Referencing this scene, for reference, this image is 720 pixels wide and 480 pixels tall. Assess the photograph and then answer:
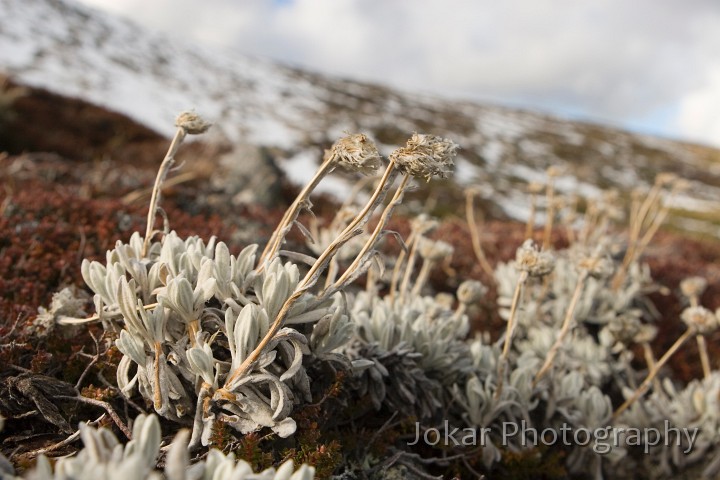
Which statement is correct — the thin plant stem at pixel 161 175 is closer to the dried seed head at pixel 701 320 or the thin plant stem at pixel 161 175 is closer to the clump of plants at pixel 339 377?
the clump of plants at pixel 339 377

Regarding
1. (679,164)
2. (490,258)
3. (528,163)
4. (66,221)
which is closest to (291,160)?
(490,258)

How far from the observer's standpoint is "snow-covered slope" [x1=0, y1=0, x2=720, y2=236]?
2472 cm

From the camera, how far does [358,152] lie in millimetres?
1867

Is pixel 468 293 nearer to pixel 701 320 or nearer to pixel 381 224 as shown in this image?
pixel 701 320

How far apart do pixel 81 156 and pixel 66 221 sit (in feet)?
23.1

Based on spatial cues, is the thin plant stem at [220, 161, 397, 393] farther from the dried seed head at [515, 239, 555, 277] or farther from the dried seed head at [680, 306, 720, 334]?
the dried seed head at [680, 306, 720, 334]

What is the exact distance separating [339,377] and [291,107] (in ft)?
119

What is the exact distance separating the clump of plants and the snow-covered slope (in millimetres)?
12121

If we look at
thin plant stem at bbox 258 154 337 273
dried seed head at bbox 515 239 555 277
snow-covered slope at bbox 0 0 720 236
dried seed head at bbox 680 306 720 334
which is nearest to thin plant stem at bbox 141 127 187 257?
thin plant stem at bbox 258 154 337 273

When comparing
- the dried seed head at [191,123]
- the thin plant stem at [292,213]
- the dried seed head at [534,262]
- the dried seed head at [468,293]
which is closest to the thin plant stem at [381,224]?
the thin plant stem at [292,213]

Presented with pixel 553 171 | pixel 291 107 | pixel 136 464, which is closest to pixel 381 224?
pixel 136 464

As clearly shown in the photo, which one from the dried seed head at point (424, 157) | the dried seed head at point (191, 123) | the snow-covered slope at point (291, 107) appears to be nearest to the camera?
the dried seed head at point (424, 157)

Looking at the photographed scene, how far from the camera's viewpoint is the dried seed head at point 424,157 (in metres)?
1.80

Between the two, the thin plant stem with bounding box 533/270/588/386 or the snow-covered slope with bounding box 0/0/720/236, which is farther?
the snow-covered slope with bounding box 0/0/720/236
